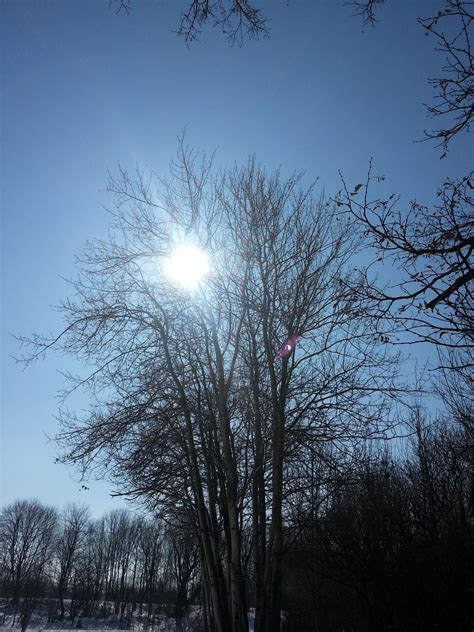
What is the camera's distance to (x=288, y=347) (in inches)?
311

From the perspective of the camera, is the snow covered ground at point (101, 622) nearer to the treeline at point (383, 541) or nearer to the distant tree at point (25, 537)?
the distant tree at point (25, 537)

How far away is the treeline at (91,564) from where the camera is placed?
56500 millimetres

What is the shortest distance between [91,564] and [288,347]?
69.9 metres

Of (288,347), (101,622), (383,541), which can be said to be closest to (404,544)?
(383,541)

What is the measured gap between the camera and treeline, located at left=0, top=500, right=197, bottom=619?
185 ft

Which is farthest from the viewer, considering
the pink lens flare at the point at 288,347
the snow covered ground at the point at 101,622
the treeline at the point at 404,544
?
the snow covered ground at the point at 101,622

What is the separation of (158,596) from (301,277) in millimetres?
73677

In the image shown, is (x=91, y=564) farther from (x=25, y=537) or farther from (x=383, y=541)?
(x=383, y=541)

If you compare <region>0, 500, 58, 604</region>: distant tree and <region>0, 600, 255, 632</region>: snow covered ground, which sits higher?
<region>0, 500, 58, 604</region>: distant tree

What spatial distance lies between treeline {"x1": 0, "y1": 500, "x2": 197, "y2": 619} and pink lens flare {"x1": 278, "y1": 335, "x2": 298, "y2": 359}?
5105 cm

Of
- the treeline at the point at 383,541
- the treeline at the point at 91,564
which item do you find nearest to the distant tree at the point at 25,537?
the treeline at the point at 91,564

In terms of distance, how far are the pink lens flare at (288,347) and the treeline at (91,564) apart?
5105 cm

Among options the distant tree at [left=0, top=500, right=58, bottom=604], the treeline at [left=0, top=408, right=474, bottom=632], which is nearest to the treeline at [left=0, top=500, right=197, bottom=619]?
the distant tree at [left=0, top=500, right=58, bottom=604]

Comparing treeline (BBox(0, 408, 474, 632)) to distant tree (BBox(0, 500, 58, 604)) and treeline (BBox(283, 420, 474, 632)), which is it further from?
distant tree (BBox(0, 500, 58, 604))
